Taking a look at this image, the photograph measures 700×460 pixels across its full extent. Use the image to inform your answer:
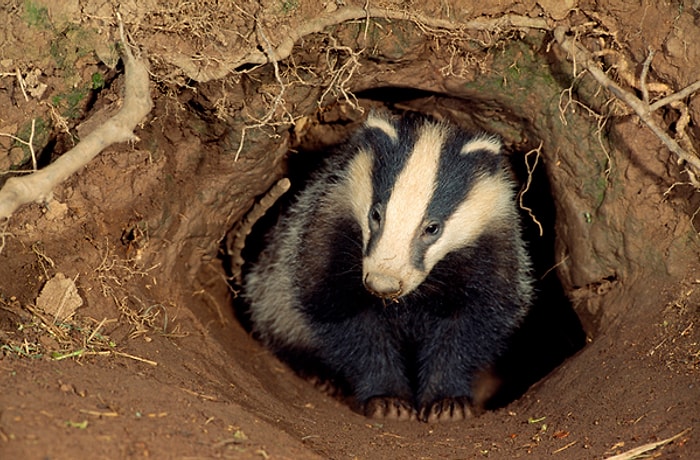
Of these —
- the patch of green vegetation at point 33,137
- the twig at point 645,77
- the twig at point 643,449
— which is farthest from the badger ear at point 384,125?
the twig at point 643,449

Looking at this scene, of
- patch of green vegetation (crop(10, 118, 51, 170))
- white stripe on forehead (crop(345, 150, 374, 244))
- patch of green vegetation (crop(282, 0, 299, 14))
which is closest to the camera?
patch of green vegetation (crop(10, 118, 51, 170))

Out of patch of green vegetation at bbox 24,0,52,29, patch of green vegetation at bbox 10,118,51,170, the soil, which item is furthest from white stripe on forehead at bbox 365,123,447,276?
patch of green vegetation at bbox 24,0,52,29

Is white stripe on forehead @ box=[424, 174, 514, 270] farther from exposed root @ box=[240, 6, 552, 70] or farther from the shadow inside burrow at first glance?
exposed root @ box=[240, 6, 552, 70]

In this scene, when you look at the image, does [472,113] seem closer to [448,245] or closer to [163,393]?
[448,245]

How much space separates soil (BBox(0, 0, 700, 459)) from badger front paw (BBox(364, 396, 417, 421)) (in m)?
0.15

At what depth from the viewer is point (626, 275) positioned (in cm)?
448

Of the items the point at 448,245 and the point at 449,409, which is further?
the point at 449,409


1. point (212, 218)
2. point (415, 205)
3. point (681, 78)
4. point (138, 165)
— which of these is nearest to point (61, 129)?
point (138, 165)

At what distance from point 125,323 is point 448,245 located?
169cm

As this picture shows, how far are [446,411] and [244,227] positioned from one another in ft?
6.30

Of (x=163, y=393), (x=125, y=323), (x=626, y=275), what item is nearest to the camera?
(x=163, y=393)

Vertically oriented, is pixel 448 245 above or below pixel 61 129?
below

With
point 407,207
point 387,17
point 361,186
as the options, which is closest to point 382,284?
point 407,207

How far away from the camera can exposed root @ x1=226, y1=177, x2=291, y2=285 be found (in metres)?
5.16
